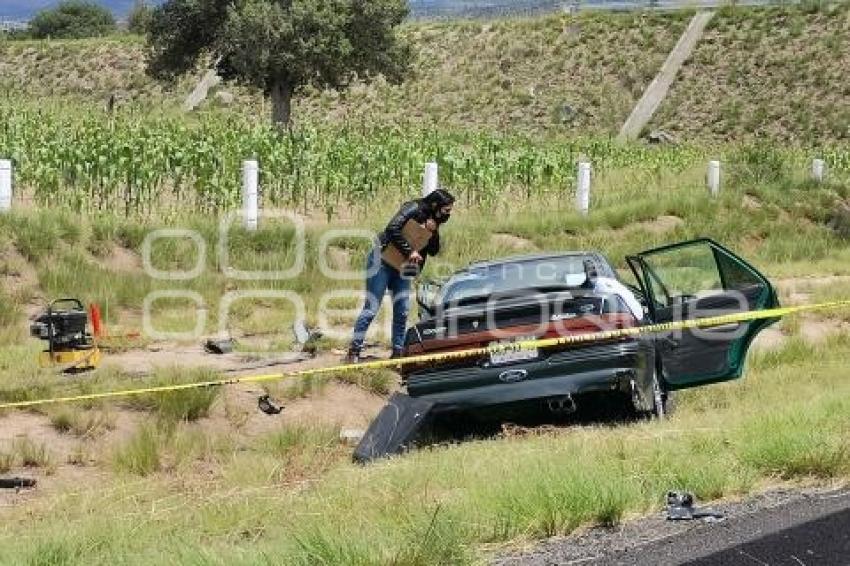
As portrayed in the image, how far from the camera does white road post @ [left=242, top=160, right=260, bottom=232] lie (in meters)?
18.2

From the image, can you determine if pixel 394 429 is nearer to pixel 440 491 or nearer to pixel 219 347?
pixel 440 491

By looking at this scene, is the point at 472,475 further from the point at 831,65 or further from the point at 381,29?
the point at 831,65

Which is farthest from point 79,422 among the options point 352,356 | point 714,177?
point 714,177

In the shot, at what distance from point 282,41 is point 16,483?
103ft

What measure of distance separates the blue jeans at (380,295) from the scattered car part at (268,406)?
1519 millimetres

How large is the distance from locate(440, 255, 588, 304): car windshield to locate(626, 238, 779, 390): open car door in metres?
0.53

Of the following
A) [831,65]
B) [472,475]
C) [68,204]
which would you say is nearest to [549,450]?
[472,475]

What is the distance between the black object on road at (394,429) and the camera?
8547 mm

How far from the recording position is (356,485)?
262 inches

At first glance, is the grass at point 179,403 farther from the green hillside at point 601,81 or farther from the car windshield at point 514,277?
the green hillside at point 601,81

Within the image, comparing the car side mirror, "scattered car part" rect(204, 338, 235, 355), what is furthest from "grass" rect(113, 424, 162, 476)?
"scattered car part" rect(204, 338, 235, 355)

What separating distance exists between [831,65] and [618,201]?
31110mm

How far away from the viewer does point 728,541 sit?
202 inches

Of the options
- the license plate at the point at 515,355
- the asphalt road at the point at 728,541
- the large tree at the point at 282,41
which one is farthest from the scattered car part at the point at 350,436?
the large tree at the point at 282,41
